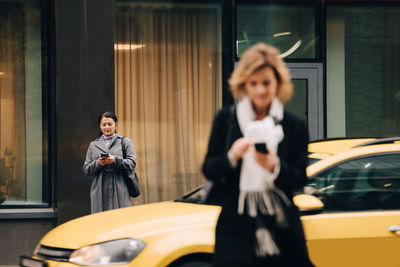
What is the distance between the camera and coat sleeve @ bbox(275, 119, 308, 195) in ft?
11.2

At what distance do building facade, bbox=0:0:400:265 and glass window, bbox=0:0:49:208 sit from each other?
14 millimetres

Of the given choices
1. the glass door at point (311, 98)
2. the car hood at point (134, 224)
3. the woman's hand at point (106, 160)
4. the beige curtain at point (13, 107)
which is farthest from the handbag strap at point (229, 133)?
the glass door at point (311, 98)

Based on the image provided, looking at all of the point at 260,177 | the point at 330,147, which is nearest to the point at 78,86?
the point at 330,147

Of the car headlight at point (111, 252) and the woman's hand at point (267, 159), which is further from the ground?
the woman's hand at point (267, 159)

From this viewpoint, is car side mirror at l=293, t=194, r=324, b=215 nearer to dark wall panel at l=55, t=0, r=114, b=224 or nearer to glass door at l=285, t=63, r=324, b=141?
dark wall panel at l=55, t=0, r=114, b=224

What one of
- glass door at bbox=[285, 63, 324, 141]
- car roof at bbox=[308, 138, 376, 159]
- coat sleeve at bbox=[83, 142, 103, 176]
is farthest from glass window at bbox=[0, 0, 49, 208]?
car roof at bbox=[308, 138, 376, 159]

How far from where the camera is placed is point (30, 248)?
9578 millimetres

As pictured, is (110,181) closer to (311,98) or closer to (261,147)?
(311,98)

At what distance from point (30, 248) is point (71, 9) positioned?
3.16 meters

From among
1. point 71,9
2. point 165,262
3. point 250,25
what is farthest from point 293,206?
point 250,25

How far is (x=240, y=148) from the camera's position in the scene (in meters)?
3.26

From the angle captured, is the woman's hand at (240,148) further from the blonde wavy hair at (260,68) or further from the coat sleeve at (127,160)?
the coat sleeve at (127,160)

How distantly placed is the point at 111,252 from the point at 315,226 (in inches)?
53.4

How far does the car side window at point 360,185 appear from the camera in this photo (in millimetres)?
5141
